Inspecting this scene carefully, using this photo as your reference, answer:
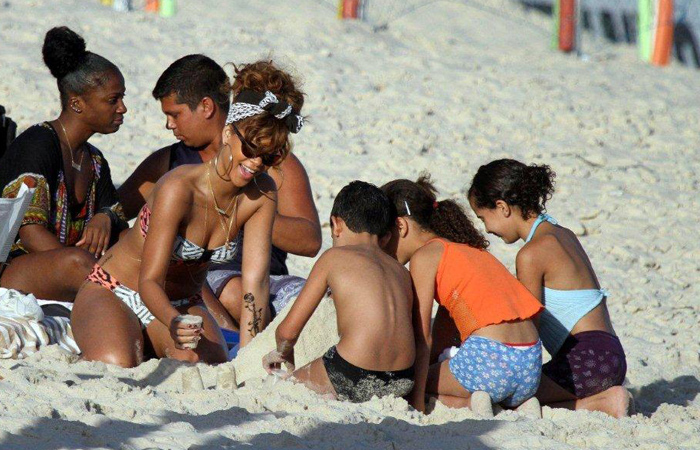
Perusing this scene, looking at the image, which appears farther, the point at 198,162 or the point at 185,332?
the point at 198,162

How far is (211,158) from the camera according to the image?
14.8 ft

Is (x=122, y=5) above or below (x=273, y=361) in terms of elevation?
above

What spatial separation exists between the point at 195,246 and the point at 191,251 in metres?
0.02

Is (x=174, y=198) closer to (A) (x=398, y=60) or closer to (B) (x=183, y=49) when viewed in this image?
(B) (x=183, y=49)

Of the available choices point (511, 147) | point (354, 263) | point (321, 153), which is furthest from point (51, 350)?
point (511, 147)

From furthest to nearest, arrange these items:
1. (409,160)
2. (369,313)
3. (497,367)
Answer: (409,160) < (497,367) < (369,313)

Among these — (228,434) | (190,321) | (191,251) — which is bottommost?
(228,434)

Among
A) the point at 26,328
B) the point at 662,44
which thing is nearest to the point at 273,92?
the point at 26,328

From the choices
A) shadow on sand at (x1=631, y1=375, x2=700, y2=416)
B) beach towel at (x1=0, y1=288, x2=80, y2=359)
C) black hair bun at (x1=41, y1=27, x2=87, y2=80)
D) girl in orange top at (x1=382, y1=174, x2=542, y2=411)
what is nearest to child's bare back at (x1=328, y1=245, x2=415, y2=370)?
girl in orange top at (x1=382, y1=174, x2=542, y2=411)

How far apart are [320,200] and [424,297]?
9.13ft

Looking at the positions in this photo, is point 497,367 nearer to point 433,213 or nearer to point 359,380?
point 359,380

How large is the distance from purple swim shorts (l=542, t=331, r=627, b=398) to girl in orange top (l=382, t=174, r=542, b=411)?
26 centimetres

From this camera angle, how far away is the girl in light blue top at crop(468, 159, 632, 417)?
4.05 m

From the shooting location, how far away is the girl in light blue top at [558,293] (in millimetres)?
4051
